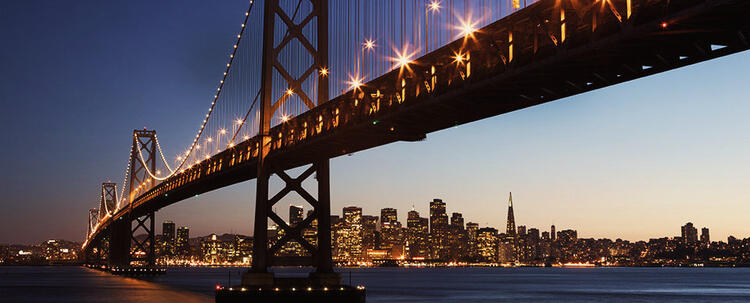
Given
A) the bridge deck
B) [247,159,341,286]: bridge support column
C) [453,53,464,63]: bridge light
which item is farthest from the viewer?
[247,159,341,286]: bridge support column

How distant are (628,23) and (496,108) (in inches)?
303

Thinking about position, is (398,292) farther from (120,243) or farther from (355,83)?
(355,83)

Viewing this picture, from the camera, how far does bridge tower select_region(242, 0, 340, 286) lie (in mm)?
34688

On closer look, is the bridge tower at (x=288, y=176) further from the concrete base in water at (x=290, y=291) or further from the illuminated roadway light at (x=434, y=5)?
the illuminated roadway light at (x=434, y=5)

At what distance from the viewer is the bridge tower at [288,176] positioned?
114 ft

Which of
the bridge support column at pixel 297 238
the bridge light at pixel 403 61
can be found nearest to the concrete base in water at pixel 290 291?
the bridge support column at pixel 297 238

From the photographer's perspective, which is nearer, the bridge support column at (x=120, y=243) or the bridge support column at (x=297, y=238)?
the bridge support column at (x=297, y=238)

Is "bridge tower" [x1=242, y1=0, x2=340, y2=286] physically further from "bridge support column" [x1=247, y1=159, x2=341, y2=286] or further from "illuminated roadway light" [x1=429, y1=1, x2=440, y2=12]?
"illuminated roadway light" [x1=429, y1=1, x2=440, y2=12]

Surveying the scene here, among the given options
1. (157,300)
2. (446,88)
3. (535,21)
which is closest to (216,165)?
(157,300)

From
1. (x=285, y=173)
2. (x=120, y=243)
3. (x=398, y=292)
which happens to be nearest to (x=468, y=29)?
(x=285, y=173)

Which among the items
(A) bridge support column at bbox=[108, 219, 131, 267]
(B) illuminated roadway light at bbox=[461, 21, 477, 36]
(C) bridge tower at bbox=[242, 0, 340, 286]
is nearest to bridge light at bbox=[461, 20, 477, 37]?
(B) illuminated roadway light at bbox=[461, 21, 477, 36]

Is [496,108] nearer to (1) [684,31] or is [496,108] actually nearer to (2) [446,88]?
(2) [446,88]

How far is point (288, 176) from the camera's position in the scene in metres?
36.2

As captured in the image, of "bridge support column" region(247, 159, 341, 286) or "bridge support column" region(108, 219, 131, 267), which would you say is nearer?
"bridge support column" region(247, 159, 341, 286)
